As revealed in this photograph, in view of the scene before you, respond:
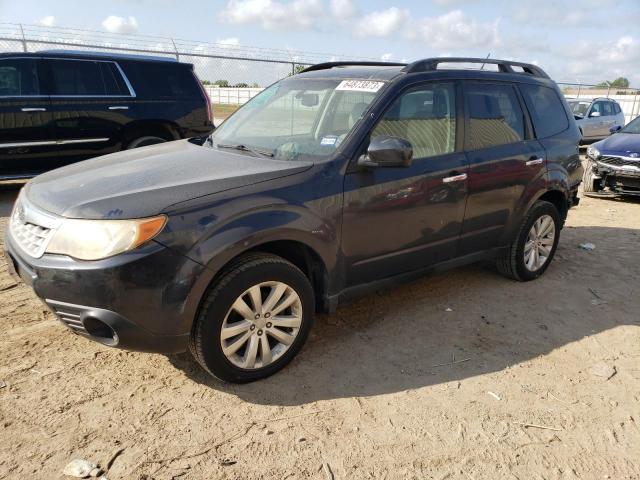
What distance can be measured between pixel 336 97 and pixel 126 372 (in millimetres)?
2260

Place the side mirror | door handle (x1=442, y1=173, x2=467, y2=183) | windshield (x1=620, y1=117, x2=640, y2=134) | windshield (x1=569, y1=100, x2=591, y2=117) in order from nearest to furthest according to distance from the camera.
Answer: the side mirror
door handle (x1=442, y1=173, x2=467, y2=183)
windshield (x1=620, y1=117, x2=640, y2=134)
windshield (x1=569, y1=100, x2=591, y2=117)

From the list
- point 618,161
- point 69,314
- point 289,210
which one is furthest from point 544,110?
point 618,161

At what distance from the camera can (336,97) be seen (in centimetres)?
371

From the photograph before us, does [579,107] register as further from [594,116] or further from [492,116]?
[492,116]

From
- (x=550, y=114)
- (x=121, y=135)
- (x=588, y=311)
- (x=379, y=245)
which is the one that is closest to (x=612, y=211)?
(x=550, y=114)

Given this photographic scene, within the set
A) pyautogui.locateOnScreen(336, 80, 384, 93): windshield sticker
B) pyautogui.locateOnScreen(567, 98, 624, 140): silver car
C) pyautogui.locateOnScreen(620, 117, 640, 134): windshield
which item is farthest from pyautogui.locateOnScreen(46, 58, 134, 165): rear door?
pyautogui.locateOnScreen(567, 98, 624, 140): silver car

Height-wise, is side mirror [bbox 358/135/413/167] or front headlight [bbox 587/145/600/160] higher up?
side mirror [bbox 358/135/413/167]

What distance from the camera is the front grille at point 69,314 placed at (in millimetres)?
2601

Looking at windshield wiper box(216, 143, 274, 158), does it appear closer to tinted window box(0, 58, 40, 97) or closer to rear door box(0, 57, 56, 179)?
rear door box(0, 57, 56, 179)

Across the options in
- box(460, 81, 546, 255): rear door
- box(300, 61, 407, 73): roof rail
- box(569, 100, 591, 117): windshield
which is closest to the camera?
box(460, 81, 546, 255): rear door

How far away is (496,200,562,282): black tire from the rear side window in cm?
65

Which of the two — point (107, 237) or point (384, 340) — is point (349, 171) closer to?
point (384, 340)

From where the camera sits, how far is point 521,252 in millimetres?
4672

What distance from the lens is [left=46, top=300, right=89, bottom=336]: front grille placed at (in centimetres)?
260
